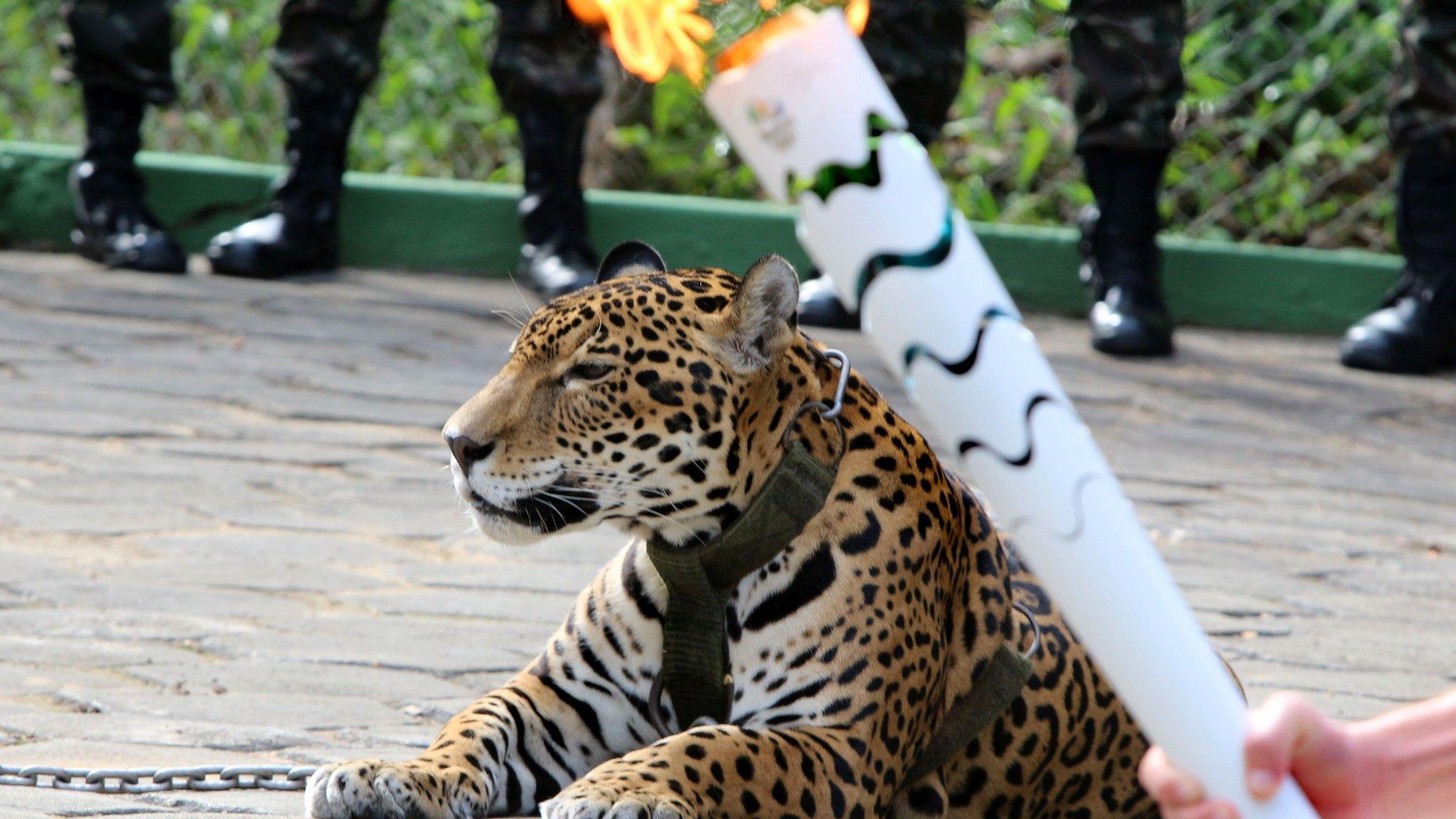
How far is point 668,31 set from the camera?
4.83 feet

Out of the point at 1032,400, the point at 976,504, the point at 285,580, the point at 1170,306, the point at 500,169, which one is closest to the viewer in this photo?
the point at 1032,400

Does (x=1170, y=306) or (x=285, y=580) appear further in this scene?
(x=1170, y=306)

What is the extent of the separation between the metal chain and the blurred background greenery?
563 centimetres

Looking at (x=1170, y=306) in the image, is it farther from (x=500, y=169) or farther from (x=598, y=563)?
(x=598, y=563)

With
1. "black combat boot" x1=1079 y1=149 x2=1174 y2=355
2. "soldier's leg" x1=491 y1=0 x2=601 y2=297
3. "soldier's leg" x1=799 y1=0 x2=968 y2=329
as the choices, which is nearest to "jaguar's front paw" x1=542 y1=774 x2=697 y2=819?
"soldier's leg" x1=799 y1=0 x2=968 y2=329

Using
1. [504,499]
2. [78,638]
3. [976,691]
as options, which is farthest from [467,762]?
[78,638]

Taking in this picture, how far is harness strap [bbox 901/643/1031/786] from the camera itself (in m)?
2.41

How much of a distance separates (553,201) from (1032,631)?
15.2 ft

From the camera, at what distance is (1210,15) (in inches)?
318

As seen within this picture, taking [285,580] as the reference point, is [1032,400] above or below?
above

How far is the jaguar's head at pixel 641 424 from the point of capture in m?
2.35

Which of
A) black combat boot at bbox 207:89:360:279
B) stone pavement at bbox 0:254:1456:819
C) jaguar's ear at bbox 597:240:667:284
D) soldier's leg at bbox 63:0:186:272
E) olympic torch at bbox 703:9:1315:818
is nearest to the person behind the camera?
olympic torch at bbox 703:9:1315:818

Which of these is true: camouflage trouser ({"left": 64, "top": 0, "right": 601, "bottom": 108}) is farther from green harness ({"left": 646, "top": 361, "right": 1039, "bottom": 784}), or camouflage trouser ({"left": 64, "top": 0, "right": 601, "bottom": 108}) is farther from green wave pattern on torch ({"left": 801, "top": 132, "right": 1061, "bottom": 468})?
green wave pattern on torch ({"left": 801, "top": 132, "right": 1061, "bottom": 468})

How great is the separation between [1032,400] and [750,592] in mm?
1063
